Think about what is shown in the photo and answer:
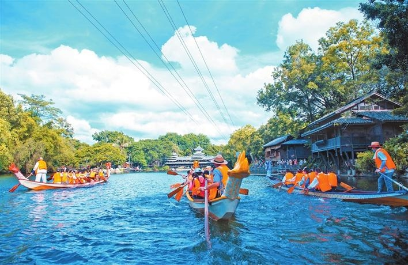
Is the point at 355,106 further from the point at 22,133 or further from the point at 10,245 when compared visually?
the point at 22,133

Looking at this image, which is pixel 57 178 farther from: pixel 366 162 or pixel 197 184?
pixel 366 162

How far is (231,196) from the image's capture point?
24.8 feet

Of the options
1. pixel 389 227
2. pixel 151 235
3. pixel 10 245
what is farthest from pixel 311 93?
pixel 10 245

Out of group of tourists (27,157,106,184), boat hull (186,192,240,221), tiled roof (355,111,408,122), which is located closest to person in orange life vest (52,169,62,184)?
group of tourists (27,157,106,184)

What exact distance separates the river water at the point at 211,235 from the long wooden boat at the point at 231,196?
419 millimetres

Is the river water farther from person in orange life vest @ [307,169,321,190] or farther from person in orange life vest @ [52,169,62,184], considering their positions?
person in orange life vest @ [52,169,62,184]

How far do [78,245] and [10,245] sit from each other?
155cm

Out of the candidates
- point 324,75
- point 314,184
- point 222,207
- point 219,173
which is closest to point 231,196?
point 222,207

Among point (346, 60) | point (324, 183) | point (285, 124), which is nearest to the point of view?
point (324, 183)

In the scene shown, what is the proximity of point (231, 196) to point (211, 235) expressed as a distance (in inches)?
44.9

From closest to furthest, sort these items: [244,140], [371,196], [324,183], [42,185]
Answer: [371,196] → [324,183] → [42,185] → [244,140]

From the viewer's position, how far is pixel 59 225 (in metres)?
8.72

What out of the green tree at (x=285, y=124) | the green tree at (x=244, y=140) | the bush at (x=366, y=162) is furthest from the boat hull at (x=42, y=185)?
the green tree at (x=244, y=140)

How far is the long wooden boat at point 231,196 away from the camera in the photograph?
6.90 m
